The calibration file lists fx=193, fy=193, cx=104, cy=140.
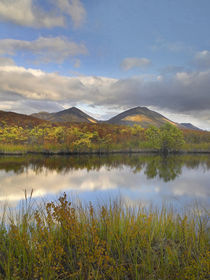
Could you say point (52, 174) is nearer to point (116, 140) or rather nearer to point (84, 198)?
point (84, 198)

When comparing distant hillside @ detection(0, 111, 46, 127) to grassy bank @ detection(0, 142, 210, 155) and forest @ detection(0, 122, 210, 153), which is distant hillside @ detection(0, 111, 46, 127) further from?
grassy bank @ detection(0, 142, 210, 155)

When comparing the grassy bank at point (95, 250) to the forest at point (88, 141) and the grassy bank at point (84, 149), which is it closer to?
the grassy bank at point (84, 149)

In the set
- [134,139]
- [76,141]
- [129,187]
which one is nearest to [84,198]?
[129,187]

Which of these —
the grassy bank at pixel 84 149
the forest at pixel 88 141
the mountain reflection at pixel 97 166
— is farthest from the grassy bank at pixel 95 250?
the forest at pixel 88 141

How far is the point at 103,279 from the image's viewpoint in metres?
2.23

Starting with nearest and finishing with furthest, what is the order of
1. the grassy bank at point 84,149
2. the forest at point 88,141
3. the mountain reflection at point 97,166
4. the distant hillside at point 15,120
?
the mountain reflection at point 97,166 → the grassy bank at point 84,149 → the forest at point 88,141 → the distant hillside at point 15,120

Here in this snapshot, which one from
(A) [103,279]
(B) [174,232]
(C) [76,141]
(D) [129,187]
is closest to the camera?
(A) [103,279]

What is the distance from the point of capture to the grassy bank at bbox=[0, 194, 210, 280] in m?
2.06

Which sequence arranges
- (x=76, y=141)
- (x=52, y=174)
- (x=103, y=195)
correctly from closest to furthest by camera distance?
(x=103, y=195)
(x=52, y=174)
(x=76, y=141)

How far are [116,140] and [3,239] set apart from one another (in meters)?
26.0

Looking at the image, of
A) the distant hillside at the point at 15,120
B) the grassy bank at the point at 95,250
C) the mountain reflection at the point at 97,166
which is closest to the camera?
the grassy bank at the point at 95,250

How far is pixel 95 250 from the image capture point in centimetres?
200

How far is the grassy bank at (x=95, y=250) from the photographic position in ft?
6.75


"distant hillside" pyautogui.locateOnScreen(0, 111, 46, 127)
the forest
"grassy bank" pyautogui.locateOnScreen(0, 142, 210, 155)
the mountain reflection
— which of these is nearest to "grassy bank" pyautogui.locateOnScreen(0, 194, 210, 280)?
the mountain reflection
